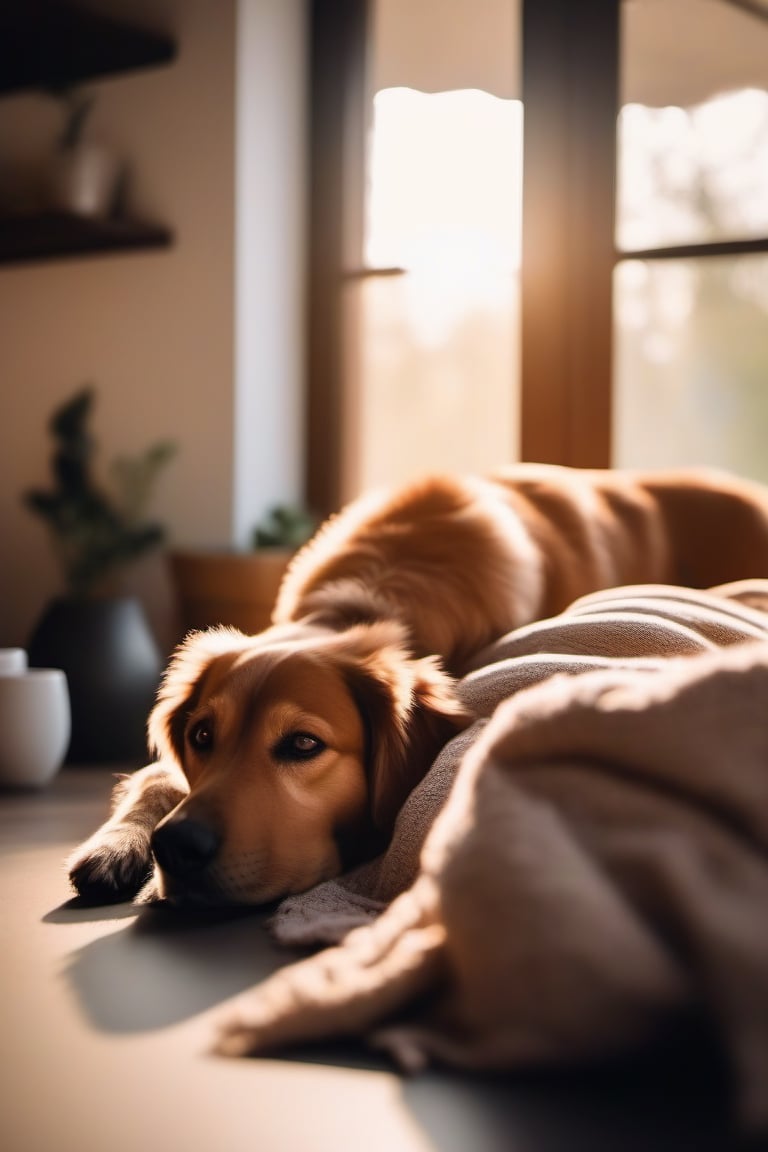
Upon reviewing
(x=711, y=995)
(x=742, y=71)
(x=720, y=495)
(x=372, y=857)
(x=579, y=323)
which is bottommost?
(x=372, y=857)

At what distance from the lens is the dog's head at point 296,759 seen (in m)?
1.11

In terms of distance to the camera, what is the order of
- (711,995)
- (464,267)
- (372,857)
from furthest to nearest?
(464,267), (372,857), (711,995)

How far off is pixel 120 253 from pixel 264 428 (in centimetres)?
64

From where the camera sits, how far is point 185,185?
3039 mm

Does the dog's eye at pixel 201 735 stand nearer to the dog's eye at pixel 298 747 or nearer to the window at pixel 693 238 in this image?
the dog's eye at pixel 298 747

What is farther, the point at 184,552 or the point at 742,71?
the point at 184,552

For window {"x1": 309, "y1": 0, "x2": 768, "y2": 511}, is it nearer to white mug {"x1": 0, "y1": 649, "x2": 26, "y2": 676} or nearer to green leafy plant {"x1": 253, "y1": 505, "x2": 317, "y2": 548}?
green leafy plant {"x1": 253, "y1": 505, "x2": 317, "y2": 548}

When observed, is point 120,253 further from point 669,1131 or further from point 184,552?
point 669,1131

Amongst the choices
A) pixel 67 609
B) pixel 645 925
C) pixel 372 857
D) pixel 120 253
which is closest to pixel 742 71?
pixel 120 253

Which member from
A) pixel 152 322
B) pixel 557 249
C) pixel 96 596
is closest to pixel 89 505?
pixel 96 596

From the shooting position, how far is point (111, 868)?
1.20 metres

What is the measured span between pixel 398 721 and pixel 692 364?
173cm

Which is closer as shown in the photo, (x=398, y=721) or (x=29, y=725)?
(x=398, y=721)

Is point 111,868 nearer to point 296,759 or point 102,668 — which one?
point 296,759
